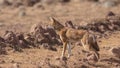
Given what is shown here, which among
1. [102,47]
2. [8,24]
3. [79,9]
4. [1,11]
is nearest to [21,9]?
[1,11]

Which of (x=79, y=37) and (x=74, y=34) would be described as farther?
(x=74, y=34)

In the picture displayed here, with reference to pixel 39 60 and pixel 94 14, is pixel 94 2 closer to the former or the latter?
pixel 94 14

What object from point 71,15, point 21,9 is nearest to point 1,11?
point 21,9

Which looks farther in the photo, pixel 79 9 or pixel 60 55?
pixel 79 9

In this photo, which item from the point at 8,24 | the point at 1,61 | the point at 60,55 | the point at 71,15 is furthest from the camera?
the point at 71,15

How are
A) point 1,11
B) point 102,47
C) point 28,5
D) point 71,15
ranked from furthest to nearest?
point 28,5, point 1,11, point 71,15, point 102,47

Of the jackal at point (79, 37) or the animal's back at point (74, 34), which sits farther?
the animal's back at point (74, 34)

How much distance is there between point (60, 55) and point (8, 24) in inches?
434

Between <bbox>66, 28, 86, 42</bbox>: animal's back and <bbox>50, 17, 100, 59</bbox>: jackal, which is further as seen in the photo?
<bbox>66, 28, 86, 42</bbox>: animal's back

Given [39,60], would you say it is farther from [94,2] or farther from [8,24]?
[94,2]

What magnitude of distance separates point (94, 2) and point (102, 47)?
18227mm

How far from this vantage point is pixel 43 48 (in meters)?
15.0

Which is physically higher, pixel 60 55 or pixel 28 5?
pixel 60 55

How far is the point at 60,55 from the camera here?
14320mm
